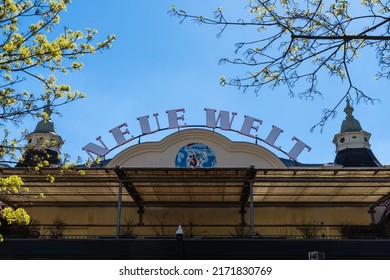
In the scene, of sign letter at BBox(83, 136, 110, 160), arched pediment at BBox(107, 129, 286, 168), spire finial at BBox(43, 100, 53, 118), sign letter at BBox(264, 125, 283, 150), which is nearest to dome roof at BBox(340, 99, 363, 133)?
sign letter at BBox(264, 125, 283, 150)

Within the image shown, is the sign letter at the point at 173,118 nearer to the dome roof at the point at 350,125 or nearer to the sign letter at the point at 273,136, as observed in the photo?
the sign letter at the point at 273,136

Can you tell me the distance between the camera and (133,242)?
42.1 feet

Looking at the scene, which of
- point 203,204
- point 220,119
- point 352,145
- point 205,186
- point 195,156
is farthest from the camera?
point 352,145

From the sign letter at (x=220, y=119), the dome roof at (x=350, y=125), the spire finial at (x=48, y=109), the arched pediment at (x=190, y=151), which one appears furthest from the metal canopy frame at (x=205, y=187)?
the dome roof at (x=350, y=125)

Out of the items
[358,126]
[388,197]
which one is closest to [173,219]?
[388,197]

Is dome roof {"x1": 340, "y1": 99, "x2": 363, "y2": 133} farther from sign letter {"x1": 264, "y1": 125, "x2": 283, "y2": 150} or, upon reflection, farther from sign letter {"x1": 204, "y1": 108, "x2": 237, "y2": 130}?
sign letter {"x1": 204, "y1": 108, "x2": 237, "y2": 130}

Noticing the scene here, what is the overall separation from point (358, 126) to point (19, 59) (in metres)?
21.5

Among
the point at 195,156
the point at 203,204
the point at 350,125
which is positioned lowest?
the point at 203,204

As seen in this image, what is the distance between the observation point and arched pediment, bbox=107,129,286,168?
17.2m

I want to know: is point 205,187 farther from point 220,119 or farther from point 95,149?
point 95,149

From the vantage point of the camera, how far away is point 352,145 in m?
24.9

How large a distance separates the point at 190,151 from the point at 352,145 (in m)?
11.5

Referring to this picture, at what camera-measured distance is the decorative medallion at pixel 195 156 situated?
17.1 metres

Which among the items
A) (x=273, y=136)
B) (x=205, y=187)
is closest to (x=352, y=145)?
(x=273, y=136)
